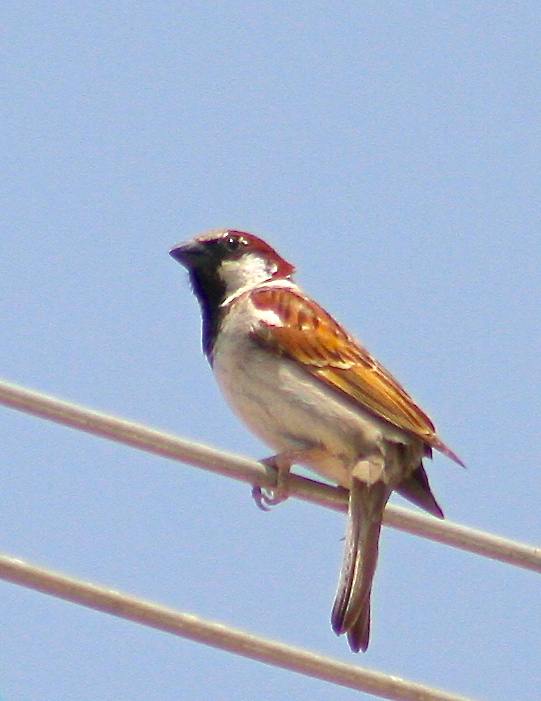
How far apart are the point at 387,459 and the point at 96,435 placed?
5.55ft

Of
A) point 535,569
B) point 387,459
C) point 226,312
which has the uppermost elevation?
point 226,312

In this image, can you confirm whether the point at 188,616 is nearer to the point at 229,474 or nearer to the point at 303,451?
the point at 229,474

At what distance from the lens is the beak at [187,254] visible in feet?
20.1

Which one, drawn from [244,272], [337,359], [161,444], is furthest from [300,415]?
[161,444]

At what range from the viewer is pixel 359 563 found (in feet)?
15.2

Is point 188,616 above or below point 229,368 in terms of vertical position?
below

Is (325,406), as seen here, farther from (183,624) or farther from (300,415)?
(183,624)

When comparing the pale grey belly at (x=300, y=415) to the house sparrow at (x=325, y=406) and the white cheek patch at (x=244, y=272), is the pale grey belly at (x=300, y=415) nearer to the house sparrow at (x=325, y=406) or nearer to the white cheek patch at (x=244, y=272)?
the house sparrow at (x=325, y=406)

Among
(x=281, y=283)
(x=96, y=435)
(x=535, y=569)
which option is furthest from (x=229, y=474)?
(x=281, y=283)

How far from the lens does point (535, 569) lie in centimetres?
374

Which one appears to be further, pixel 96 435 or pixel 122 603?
pixel 96 435

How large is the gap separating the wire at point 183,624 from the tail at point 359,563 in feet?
3.66

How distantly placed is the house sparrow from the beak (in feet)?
1.53

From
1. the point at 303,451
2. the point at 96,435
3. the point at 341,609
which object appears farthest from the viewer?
the point at 303,451
